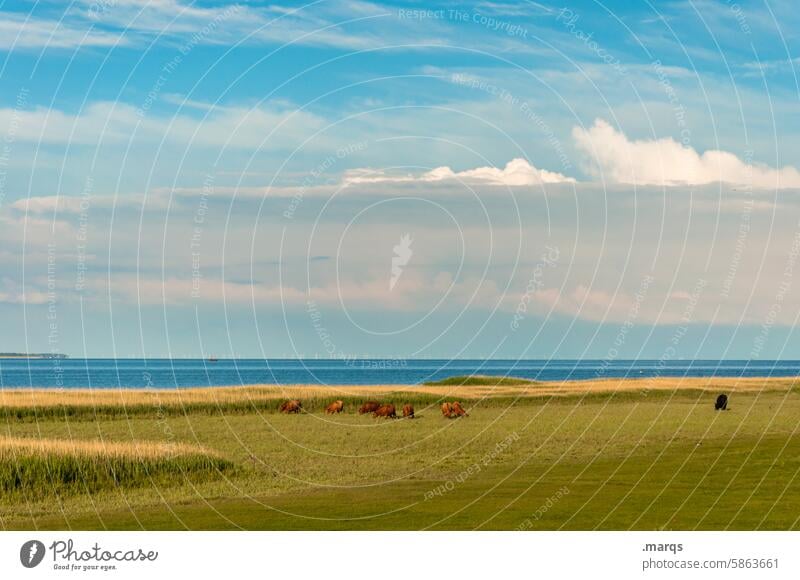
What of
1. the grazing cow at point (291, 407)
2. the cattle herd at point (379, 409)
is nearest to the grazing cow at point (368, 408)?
the cattle herd at point (379, 409)

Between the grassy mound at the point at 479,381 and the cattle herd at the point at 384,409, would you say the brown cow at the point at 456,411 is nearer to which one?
the cattle herd at the point at 384,409

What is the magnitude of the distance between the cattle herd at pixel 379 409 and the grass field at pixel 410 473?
4.98 ft

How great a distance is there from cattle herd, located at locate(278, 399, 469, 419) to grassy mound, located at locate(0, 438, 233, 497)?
23.7 m

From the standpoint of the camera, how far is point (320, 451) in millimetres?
36062

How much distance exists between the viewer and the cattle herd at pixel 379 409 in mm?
53500

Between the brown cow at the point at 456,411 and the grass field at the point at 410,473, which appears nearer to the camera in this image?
the grass field at the point at 410,473

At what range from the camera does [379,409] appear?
180 ft

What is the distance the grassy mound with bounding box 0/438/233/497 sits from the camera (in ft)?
88.5

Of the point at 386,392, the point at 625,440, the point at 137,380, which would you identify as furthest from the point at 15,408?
the point at 137,380

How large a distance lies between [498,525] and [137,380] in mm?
159157

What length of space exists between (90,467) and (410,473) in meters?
8.88

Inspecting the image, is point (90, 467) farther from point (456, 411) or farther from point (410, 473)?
point (456, 411)

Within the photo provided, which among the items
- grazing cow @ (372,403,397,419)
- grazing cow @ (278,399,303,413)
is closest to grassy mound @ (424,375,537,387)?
grazing cow @ (278,399,303,413)

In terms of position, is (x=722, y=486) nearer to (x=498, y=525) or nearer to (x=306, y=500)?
(x=498, y=525)
